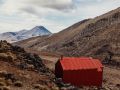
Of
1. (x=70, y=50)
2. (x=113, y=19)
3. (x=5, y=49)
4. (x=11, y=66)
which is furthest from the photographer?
(x=113, y=19)

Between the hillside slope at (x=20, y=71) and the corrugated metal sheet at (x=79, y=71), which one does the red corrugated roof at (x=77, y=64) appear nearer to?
the corrugated metal sheet at (x=79, y=71)

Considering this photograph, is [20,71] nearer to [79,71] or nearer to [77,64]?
[79,71]

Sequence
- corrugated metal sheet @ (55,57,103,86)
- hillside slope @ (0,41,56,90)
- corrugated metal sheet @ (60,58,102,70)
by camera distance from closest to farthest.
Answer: hillside slope @ (0,41,56,90) < corrugated metal sheet @ (55,57,103,86) < corrugated metal sheet @ (60,58,102,70)

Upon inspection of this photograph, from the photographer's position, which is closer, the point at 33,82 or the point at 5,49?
the point at 33,82

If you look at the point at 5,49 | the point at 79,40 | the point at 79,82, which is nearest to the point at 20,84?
the point at 5,49

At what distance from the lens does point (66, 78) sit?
2034 inches

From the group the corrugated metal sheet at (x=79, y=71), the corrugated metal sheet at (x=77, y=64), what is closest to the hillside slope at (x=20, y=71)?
the corrugated metal sheet at (x=79, y=71)

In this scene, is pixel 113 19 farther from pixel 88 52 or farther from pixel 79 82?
pixel 79 82

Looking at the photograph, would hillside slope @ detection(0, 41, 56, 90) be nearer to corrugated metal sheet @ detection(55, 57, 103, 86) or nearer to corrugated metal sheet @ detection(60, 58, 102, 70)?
corrugated metal sheet @ detection(55, 57, 103, 86)

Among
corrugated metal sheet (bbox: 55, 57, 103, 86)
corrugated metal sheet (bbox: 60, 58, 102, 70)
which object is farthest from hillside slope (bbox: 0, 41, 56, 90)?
corrugated metal sheet (bbox: 60, 58, 102, 70)

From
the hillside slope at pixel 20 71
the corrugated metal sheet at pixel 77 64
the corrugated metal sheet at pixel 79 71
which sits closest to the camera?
the hillside slope at pixel 20 71

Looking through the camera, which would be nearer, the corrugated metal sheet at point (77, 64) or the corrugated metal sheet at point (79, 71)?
the corrugated metal sheet at point (79, 71)

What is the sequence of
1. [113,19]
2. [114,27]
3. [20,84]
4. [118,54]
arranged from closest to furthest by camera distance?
1. [20,84]
2. [118,54]
3. [114,27]
4. [113,19]

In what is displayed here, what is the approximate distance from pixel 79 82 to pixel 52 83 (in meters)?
7.73
